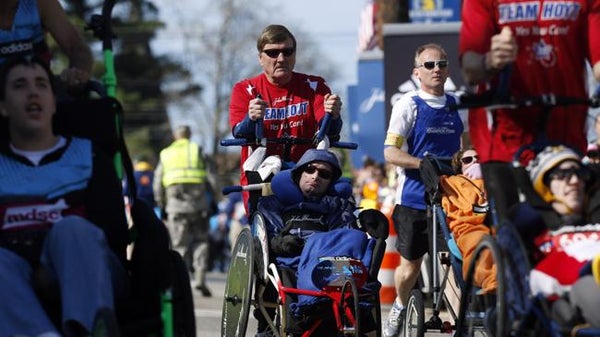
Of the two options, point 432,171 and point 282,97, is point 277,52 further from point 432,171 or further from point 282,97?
point 432,171

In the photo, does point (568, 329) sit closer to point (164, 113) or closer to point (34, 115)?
point (34, 115)

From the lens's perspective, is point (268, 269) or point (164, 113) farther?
point (164, 113)

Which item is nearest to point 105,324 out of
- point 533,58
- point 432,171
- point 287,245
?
point 533,58

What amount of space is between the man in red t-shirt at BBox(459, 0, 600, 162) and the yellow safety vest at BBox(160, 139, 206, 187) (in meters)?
10.7

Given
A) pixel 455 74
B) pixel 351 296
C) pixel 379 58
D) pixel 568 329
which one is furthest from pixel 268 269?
pixel 379 58

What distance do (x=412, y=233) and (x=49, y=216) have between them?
413 cm

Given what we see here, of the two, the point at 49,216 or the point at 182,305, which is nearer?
the point at 49,216

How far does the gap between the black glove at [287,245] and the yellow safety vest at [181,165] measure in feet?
28.1

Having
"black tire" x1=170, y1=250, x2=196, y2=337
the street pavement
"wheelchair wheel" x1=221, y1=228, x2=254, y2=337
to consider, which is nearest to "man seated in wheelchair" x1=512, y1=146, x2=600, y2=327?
"black tire" x1=170, y1=250, x2=196, y2=337

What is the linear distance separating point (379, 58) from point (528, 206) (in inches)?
565

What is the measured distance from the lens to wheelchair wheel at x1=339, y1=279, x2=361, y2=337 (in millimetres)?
9055

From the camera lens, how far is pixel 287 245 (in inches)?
378

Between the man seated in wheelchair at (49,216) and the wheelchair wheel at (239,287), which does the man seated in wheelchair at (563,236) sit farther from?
the wheelchair wheel at (239,287)

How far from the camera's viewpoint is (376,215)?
961 cm
